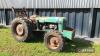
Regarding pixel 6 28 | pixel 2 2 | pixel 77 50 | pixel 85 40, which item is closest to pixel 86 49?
pixel 77 50

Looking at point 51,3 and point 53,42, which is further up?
point 51,3

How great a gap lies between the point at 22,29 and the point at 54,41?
1.87m

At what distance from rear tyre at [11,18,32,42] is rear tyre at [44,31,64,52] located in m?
1.18

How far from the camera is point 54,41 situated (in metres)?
10.6

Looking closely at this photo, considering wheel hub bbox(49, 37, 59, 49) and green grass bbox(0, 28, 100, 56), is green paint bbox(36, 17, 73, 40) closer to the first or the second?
wheel hub bbox(49, 37, 59, 49)

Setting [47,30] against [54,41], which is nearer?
[54,41]

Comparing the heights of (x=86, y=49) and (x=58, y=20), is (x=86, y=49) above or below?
below

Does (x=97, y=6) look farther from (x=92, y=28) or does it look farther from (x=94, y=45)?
(x=94, y=45)

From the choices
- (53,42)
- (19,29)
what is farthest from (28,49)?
(19,29)

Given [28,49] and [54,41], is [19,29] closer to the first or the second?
[28,49]

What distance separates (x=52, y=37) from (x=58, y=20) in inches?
32.7

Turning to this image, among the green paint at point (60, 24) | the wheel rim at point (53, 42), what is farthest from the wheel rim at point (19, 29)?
the wheel rim at point (53, 42)

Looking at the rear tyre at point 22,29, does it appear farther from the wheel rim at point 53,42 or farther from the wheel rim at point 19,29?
the wheel rim at point 53,42

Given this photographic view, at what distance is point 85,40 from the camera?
12086 mm
